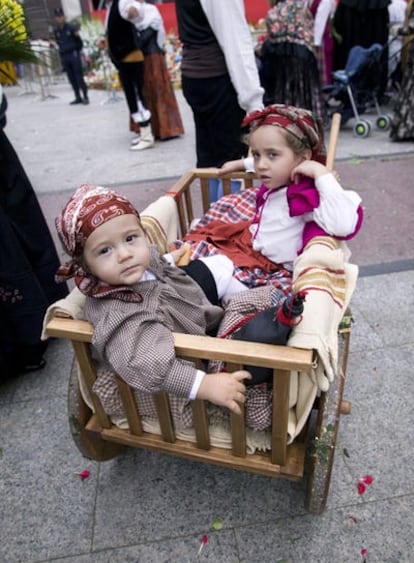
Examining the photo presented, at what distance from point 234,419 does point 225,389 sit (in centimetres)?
16

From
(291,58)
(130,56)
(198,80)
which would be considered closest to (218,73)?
(198,80)

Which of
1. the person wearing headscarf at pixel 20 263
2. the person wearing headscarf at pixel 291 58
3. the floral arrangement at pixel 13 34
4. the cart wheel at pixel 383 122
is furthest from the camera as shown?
the cart wheel at pixel 383 122

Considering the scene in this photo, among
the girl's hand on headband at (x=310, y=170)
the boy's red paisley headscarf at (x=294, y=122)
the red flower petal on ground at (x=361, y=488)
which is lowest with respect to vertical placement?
the red flower petal on ground at (x=361, y=488)

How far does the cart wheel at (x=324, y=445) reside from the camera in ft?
4.67

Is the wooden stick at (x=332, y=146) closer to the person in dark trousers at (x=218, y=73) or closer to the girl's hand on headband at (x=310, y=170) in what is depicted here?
the girl's hand on headband at (x=310, y=170)

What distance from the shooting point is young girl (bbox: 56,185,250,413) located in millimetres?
1320

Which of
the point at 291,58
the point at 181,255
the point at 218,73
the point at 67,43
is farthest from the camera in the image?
the point at 67,43

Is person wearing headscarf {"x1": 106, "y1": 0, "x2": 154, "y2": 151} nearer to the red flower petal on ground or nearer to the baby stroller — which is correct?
the baby stroller

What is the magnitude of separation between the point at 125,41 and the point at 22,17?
3.86m

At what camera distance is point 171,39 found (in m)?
13.1

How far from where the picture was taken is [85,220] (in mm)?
1407

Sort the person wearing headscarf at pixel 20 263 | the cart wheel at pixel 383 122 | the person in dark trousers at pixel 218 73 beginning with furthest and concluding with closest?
the cart wheel at pixel 383 122 < the person in dark trousers at pixel 218 73 < the person wearing headscarf at pixel 20 263

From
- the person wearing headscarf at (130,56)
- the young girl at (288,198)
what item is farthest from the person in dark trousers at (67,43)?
the young girl at (288,198)

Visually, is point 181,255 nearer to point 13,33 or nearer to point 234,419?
point 234,419
